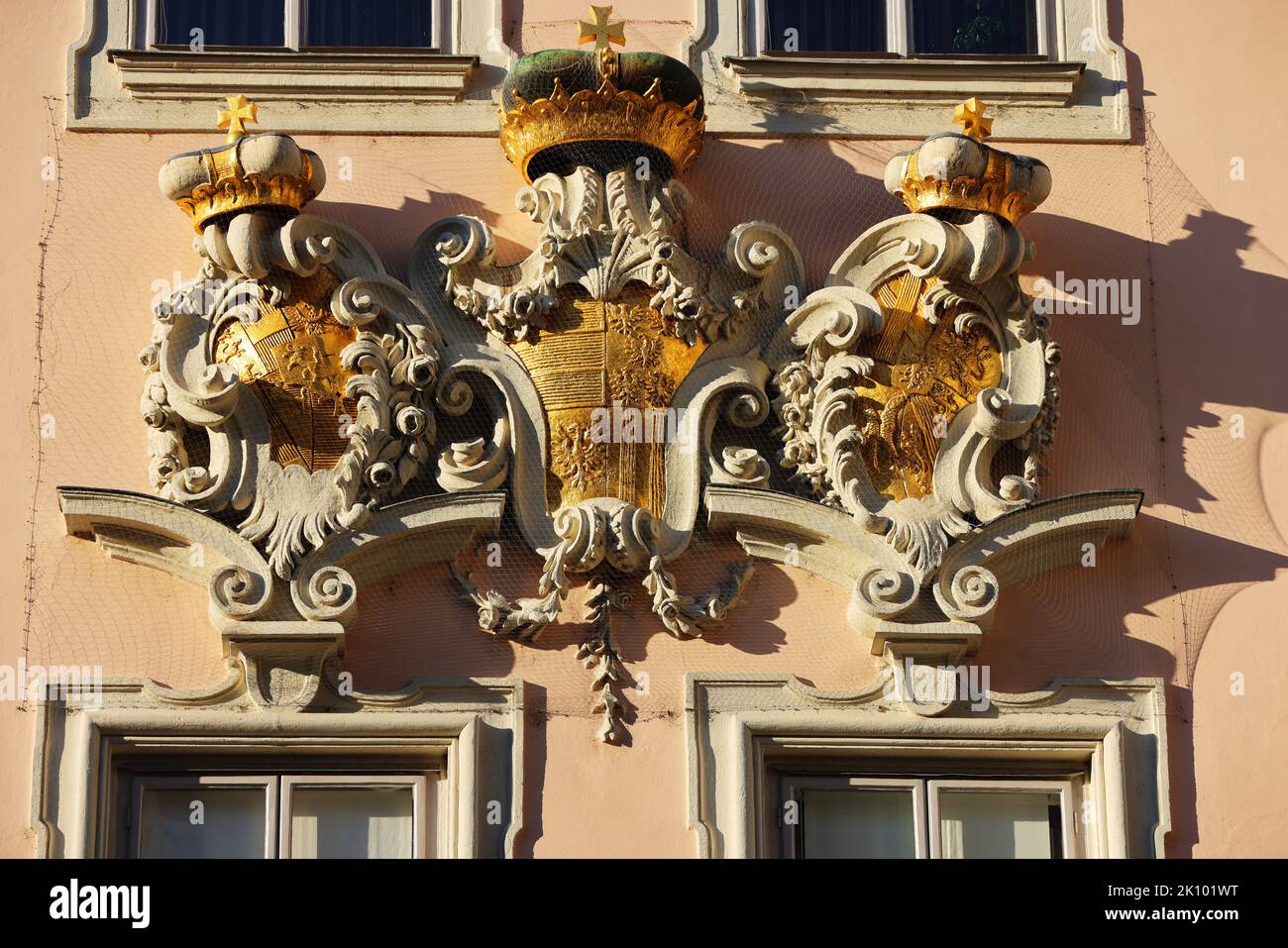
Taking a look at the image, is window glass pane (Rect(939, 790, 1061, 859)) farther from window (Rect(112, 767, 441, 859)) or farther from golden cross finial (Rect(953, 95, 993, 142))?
golden cross finial (Rect(953, 95, 993, 142))

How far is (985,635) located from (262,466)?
2.38 meters

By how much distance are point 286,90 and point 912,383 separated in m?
2.37

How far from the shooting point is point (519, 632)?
412 inches

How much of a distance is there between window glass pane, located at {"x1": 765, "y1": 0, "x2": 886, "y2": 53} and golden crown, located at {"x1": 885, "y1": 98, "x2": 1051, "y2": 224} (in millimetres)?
663

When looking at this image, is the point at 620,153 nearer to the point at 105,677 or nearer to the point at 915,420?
the point at 915,420

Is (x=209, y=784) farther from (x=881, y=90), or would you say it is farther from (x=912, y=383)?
(x=881, y=90)

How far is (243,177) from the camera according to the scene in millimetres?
10656

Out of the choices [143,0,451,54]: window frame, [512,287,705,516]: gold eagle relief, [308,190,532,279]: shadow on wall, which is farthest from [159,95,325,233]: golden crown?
[512,287,705,516]: gold eagle relief

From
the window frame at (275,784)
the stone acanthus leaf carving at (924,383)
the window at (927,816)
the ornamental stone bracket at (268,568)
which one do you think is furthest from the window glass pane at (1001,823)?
the ornamental stone bracket at (268,568)

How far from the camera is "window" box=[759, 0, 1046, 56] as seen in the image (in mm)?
11430

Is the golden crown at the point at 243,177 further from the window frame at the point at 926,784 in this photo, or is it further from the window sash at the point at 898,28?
the window frame at the point at 926,784

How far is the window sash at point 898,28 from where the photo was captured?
1140 centimetres

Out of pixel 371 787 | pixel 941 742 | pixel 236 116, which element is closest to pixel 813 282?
pixel 941 742
